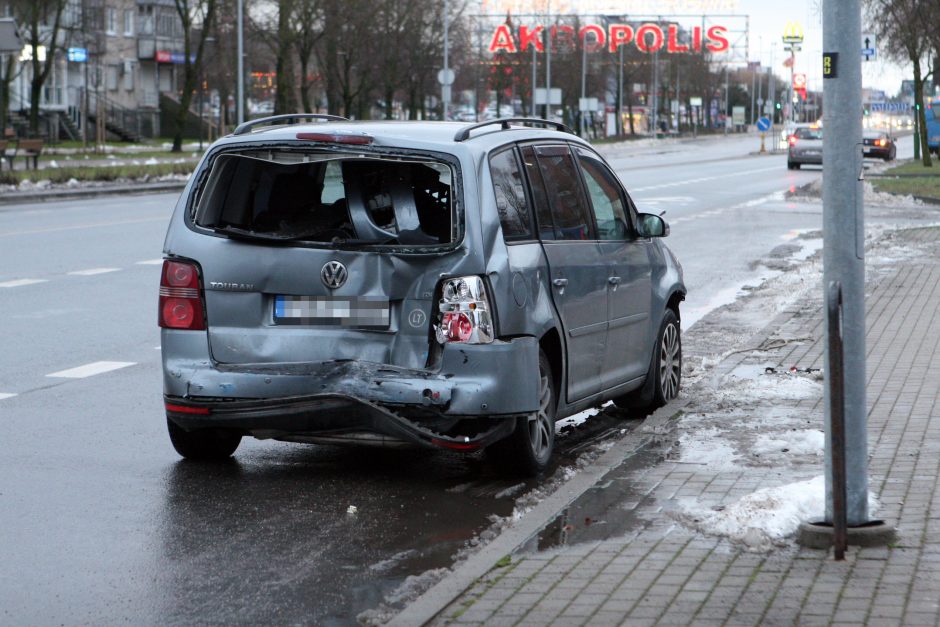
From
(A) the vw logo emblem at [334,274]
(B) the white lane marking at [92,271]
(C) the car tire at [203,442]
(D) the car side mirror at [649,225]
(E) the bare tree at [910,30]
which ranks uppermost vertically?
(E) the bare tree at [910,30]

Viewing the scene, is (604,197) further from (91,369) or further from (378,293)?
(91,369)

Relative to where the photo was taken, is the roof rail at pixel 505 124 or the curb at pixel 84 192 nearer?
the roof rail at pixel 505 124

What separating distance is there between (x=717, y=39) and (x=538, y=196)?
342ft

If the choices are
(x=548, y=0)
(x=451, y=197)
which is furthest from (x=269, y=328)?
(x=548, y=0)

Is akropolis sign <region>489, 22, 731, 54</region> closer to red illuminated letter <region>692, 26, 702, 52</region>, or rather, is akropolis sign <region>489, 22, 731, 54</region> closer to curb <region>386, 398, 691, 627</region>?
red illuminated letter <region>692, 26, 702, 52</region>

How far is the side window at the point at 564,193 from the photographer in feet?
25.9

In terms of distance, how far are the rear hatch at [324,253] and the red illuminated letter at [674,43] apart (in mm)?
105350

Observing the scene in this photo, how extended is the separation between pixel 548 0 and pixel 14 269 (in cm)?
7850

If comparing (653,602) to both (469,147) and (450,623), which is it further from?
(469,147)

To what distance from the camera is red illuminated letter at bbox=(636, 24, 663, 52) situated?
10588 centimetres

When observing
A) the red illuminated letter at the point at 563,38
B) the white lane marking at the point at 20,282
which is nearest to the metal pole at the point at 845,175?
the white lane marking at the point at 20,282

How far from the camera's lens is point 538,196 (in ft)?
25.3

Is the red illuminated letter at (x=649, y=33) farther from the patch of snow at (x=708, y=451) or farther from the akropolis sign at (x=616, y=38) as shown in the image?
the patch of snow at (x=708, y=451)

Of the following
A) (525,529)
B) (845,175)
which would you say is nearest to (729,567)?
(525,529)
